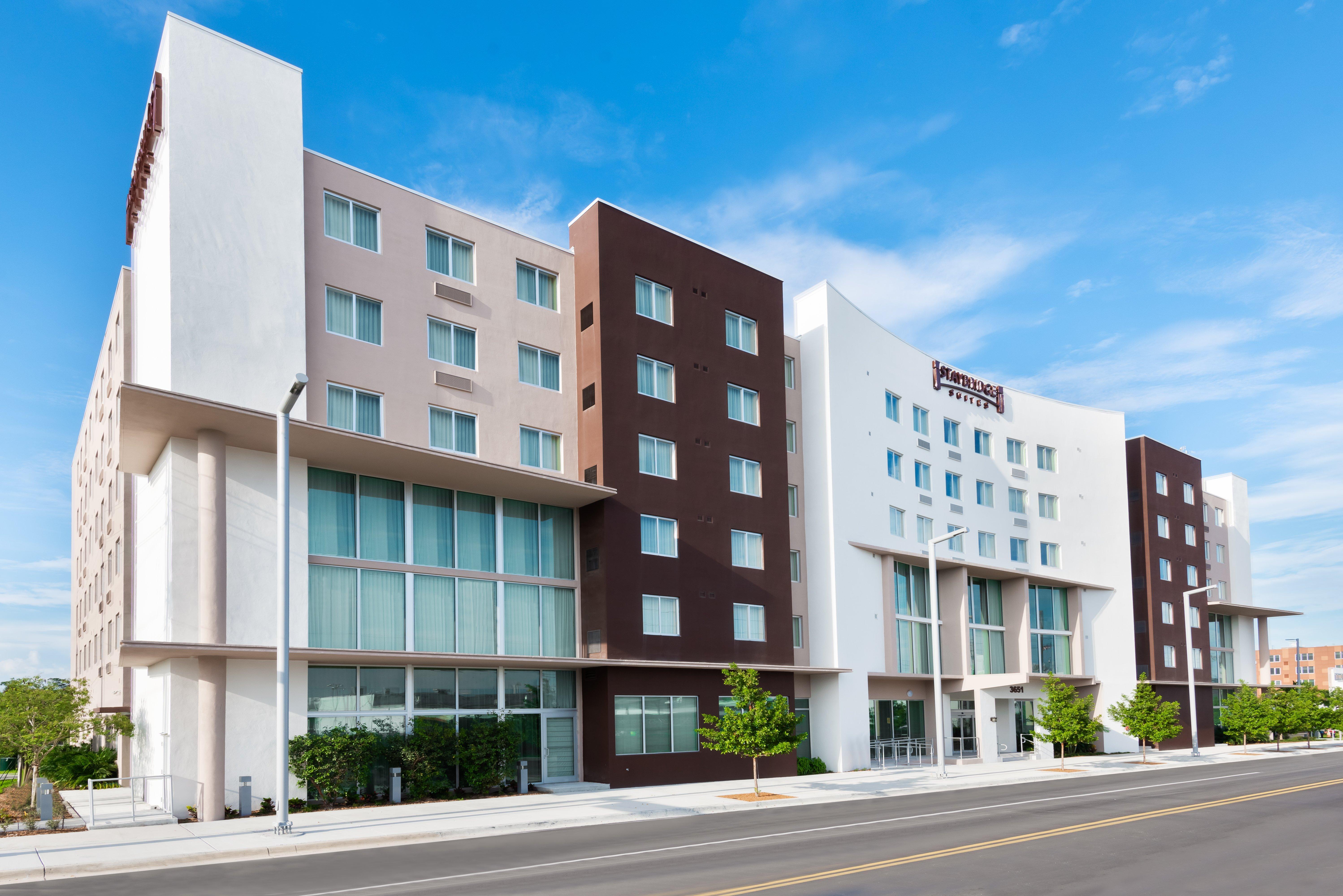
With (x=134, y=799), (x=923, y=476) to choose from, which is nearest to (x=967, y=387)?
(x=923, y=476)

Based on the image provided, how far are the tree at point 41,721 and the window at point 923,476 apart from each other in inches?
1283

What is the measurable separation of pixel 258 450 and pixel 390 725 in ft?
27.2

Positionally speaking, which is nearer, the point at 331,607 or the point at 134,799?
the point at 134,799

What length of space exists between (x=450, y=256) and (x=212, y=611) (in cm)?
1300

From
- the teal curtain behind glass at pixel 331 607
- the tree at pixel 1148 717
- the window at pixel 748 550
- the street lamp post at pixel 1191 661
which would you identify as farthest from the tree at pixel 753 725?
the street lamp post at pixel 1191 661

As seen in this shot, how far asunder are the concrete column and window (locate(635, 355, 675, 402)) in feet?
45.7

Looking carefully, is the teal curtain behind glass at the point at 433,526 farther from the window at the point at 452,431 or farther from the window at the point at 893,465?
the window at the point at 893,465

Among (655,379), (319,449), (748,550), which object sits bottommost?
(748,550)

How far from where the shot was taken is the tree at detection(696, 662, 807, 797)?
29234mm

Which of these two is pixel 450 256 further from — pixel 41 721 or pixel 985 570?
pixel 985 570

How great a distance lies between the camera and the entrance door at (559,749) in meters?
31.8

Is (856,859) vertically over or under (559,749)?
over

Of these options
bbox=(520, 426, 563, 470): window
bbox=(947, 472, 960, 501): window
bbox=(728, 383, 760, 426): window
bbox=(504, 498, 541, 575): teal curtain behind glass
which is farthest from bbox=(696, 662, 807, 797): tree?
bbox=(947, 472, 960, 501): window

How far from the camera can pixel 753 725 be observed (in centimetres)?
2928
